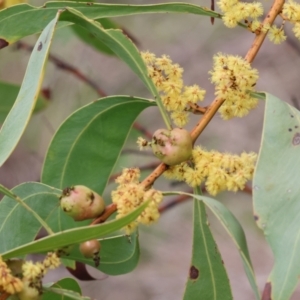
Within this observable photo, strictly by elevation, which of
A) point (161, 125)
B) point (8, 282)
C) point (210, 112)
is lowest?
point (8, 282)

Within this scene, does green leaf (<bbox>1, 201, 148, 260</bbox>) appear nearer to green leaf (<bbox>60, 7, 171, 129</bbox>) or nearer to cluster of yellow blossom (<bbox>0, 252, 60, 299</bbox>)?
cluster of yellow blossom (<bbox>0, 252, 60, 299</bbox>)

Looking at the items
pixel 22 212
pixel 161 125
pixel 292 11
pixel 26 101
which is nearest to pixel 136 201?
pixel 26 101

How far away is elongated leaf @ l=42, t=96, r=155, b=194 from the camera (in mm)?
999

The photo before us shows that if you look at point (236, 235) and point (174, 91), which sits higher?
point (174, 91)

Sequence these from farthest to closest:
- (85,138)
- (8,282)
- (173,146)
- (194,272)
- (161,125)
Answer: (161,125), (85,138), (194,272), (173,146), (8,282)

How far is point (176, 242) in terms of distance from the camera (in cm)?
263

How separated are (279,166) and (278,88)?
1955 millimetres

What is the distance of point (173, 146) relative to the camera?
743mm

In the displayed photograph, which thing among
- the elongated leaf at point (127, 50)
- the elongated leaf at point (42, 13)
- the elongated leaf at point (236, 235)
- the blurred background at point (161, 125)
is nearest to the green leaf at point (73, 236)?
the elongated leaf at point (236, 235)

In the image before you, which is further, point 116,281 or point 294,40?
point 116,281

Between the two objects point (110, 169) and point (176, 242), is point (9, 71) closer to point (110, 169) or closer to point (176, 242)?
point (176, 242)

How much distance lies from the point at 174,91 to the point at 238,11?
0.54 feet

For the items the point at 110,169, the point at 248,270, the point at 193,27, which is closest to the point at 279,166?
the point at 248,270

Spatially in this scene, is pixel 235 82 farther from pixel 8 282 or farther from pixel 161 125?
pixel 161 125
